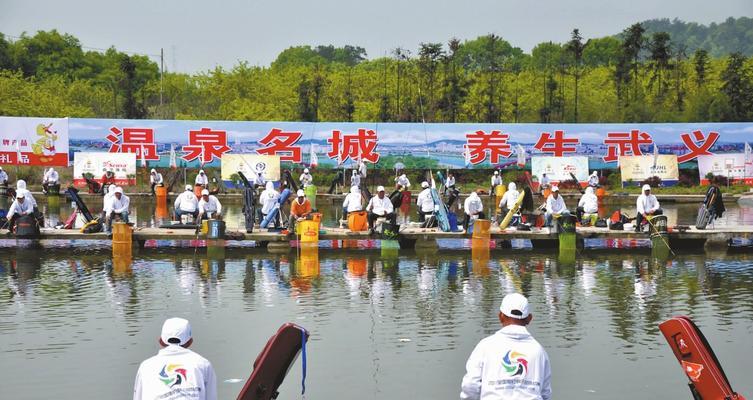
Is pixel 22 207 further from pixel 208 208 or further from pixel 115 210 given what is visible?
pixel 208 208

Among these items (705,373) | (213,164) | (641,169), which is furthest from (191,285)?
(641,169)

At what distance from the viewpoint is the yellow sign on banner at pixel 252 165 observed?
4041 cm

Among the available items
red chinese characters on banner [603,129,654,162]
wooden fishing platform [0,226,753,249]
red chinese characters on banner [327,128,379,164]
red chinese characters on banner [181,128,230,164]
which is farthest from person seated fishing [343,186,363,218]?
red chinese characters on banner [603,129,654,162]

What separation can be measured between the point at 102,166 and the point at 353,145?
10.0m

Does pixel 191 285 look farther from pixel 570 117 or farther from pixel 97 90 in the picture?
pixel 97 90

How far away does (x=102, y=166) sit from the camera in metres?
41.0

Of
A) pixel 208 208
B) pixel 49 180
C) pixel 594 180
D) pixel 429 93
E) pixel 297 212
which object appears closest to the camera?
pixel 297 212

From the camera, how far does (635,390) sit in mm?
12664

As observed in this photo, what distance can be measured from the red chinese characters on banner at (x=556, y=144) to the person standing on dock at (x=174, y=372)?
3698 centimetres

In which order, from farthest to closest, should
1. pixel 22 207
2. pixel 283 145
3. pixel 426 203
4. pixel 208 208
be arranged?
pixel 283 145 < pixel 426 203 < pixel 208 208 < pixel 22 207

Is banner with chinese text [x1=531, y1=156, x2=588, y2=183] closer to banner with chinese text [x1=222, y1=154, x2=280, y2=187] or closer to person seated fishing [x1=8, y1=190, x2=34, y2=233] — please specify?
banner with chinese text [x1=222, y1=154, x2=280, y2=187]

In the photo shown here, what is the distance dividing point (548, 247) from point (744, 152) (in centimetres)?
2119

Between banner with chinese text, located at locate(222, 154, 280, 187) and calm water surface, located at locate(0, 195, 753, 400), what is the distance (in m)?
15.3

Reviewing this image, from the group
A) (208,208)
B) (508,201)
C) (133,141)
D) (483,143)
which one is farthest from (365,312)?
(133,141)
